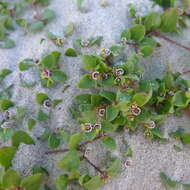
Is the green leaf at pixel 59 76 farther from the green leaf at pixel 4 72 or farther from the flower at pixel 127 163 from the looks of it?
the flower at pixel 127 163

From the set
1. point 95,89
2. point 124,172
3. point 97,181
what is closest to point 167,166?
point 124,172

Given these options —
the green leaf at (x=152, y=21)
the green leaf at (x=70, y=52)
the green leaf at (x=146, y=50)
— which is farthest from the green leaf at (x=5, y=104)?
the green leaf at (x=152, y=21)

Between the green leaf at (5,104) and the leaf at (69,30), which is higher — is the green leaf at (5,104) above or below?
below

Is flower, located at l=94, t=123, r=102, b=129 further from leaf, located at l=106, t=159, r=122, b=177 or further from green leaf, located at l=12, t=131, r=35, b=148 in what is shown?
green leaf, located at l=12, t=131, r=35, b=148

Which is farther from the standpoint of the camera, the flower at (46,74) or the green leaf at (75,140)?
the flower at (46,74)

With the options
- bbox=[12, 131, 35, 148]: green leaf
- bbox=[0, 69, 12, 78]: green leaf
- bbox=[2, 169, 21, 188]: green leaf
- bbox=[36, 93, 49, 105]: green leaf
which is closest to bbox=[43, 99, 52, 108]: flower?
bbox=[36, 93, 49, 105]: green leaf

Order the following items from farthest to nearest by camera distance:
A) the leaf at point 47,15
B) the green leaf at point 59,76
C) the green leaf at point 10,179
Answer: the leaf at point 47,15 → the green leaf at point 59,76 → the green leaf at point 10,179
